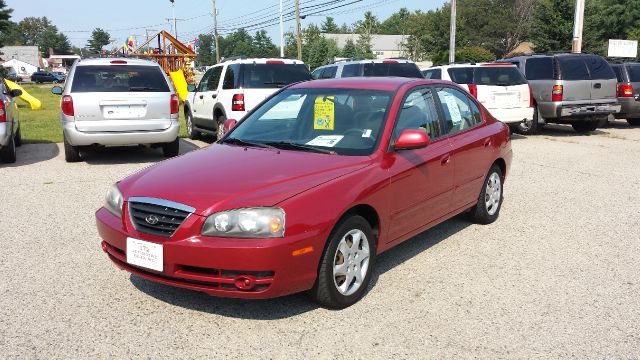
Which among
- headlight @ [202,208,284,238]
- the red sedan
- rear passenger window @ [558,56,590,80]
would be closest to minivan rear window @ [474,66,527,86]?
rear passenger window @ [558,56,590,80]

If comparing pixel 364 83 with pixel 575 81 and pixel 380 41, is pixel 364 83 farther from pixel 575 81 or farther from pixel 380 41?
pixel 380 41

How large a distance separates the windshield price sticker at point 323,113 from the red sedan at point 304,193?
11mm

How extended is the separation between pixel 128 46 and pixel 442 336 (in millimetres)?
37937

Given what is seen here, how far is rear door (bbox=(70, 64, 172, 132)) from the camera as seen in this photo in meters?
8.96

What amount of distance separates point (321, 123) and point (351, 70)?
340 inches

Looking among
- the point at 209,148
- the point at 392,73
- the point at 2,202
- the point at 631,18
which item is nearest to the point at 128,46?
the point at 392,73

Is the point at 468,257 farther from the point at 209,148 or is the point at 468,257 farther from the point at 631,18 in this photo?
the point at 631,18

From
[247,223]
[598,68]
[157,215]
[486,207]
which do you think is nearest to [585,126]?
[598,68]

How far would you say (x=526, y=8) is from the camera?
81688mm

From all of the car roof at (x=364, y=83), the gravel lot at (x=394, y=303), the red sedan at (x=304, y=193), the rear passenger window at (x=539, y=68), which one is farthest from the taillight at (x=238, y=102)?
the rear passenger window at (x=539, y=68)

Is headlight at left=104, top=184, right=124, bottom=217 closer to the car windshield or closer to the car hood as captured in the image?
the car hood

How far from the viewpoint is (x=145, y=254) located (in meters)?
3.59

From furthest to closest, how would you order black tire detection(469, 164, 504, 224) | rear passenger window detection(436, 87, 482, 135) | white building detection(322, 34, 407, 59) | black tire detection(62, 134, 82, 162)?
white building detection(322, 34, 407, 59)
black tire detection(62, 134, 82, 162)
black tire detection(469, 164, 504, 224)
rear passenger window detection(436, 87, 482, 135)

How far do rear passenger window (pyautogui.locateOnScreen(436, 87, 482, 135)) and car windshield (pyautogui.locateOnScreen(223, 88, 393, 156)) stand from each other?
0.80 metres
